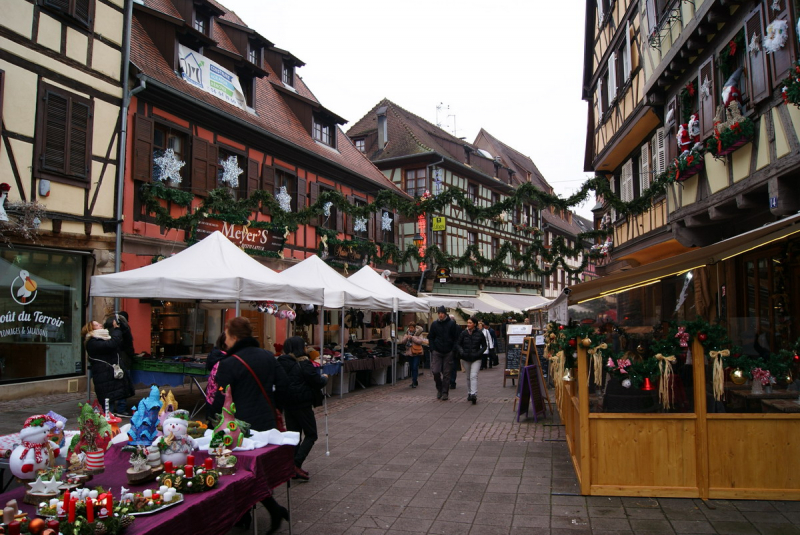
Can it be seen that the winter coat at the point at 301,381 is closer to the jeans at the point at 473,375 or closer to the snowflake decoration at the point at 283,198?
the jeans at the point at 473,375

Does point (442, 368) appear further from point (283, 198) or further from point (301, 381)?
point (283, 198)

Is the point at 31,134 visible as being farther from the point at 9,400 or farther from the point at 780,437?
the point at 780,437

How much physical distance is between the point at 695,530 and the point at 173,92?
13662 mm

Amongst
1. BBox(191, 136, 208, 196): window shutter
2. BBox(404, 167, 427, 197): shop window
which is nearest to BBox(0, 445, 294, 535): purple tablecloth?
BBox(191, 136, 208, 196): window shutter

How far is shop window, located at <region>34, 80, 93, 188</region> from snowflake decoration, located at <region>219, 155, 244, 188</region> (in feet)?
14.0

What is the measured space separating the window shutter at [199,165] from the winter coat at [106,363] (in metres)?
6.74

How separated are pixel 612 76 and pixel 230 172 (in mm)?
11037

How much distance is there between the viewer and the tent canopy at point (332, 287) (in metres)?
12.4

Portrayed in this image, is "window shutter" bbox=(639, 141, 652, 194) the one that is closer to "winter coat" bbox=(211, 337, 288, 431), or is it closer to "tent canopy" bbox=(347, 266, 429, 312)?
"tent canopy" bbox=(347, 266, 429, 312)

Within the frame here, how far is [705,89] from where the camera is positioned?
1042cm

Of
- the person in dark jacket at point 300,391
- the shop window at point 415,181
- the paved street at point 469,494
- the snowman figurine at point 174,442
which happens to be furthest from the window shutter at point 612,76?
the snowman figurine at point 174,442

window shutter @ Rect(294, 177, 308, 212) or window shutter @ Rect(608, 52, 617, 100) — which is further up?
window shutter @ Rect(608, 52, 617, 100)

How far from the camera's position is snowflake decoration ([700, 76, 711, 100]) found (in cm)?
1032

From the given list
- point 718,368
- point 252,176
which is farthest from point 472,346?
point 252,176
